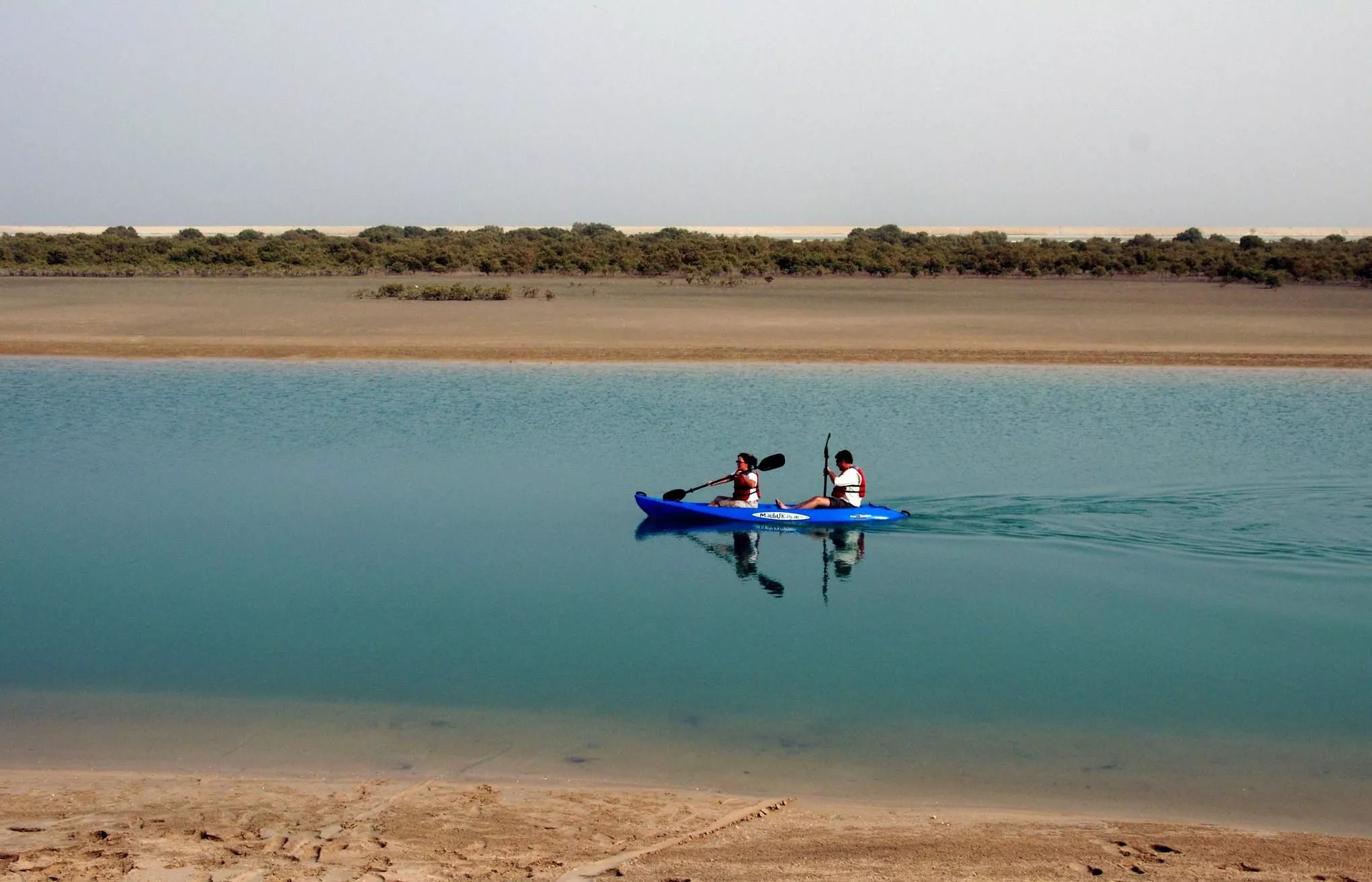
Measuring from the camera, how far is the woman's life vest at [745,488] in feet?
51.8

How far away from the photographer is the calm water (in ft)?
29.9

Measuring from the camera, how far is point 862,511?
50.6 ft

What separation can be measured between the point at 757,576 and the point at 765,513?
2.03 meters

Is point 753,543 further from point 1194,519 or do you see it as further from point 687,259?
point 687,259

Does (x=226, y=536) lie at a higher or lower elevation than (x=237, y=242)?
lower

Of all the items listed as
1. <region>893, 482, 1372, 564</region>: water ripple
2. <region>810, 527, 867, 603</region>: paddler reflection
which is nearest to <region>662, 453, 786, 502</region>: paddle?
<region>810, 527, 867, 603</region>: paddler reflection

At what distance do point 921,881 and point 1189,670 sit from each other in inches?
208

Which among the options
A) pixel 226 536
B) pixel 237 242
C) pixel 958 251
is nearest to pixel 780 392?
pixel 226 536

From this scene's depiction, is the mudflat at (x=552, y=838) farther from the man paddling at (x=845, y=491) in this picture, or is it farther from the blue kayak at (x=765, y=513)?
the man paddling at (x=845, y=491)

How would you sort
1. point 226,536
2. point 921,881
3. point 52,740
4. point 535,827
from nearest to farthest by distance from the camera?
point 921,881 → point 535,827 → point 52,740 → point 226,536

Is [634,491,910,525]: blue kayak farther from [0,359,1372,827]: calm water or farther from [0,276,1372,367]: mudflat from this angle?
[0,276,1372,367]: mudflat

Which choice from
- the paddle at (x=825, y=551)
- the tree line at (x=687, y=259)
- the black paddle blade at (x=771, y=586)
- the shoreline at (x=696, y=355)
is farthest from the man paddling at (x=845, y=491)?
the tree line at (x=687, y=259)

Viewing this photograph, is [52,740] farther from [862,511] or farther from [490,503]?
[862,511]

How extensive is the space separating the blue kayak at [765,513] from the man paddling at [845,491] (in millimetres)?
87
